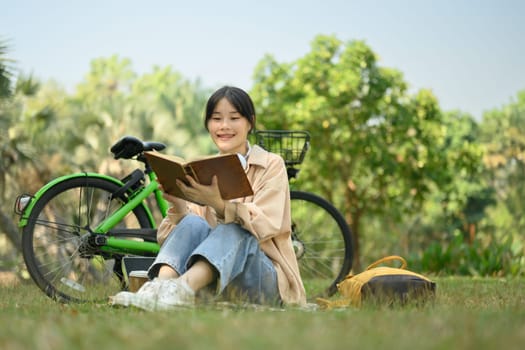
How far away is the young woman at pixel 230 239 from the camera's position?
10.0ft

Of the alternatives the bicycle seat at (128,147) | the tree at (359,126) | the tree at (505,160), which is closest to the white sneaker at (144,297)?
the bicycle seat at (128,147)

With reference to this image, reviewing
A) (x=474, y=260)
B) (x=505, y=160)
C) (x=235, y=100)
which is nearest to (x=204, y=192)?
(x=235, y=100)

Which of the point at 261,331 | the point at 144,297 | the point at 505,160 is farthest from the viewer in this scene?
the point at 505,160

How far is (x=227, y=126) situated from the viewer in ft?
11.8

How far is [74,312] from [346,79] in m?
13.4

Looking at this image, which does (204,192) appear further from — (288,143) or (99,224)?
(288,143)

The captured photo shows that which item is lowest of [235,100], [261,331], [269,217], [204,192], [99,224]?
[261,331]

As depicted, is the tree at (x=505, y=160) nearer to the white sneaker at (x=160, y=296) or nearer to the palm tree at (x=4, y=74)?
the palm tree at (x=4, y=74)

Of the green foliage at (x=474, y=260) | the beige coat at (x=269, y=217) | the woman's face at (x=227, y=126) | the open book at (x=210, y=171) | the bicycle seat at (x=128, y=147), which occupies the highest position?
the woman's face at (x=227, y=126)

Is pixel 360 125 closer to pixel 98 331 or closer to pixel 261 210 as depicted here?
pixel 261 210

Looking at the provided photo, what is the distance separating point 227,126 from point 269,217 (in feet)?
1.91

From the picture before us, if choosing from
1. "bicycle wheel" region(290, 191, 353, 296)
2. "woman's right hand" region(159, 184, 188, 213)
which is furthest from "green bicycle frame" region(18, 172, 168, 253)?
"bicycle wheel" region(290, 191, 353, 296)

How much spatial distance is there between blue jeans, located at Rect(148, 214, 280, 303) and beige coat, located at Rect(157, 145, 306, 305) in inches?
2.3

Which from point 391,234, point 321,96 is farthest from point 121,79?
point 321,96
